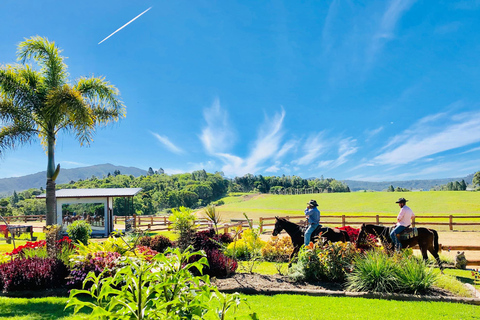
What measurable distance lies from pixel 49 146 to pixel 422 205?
2179 inches

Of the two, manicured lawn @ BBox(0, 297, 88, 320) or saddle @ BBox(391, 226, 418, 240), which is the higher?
saddle @ BBox(391, 226, 418, 240)

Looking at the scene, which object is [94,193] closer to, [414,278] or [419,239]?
[419,239]

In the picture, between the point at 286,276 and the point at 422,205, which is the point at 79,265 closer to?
the point at 286,276

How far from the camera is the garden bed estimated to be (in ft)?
21.8

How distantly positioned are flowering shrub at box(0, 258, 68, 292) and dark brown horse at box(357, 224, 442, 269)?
891 centimetres

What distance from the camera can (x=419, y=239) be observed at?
9.74 metres

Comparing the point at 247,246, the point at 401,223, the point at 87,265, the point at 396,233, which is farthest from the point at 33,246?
the point at 401,223

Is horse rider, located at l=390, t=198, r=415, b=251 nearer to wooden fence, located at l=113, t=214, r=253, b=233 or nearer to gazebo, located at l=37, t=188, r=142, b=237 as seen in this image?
wooden fence, located at l=113, t=214, r=253, b=233

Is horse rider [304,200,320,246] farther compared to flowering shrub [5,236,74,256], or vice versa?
horse rider [304,200,320,246]

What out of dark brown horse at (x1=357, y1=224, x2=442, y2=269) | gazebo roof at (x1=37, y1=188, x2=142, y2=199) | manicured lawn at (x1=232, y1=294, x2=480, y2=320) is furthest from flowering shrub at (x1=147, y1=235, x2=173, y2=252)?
gazebo roof at (x1=37, y1=188, x2=142, y2=199)

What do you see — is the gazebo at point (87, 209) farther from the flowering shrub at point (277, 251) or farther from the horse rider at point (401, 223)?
the horse rider at point (401, 223)

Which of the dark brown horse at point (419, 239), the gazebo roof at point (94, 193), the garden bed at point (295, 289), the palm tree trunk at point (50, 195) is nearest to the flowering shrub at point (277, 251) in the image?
the dark brown horse at point (419, 239)

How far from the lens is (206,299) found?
4.14 feet

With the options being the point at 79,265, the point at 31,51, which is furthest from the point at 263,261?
the point at 31,51
